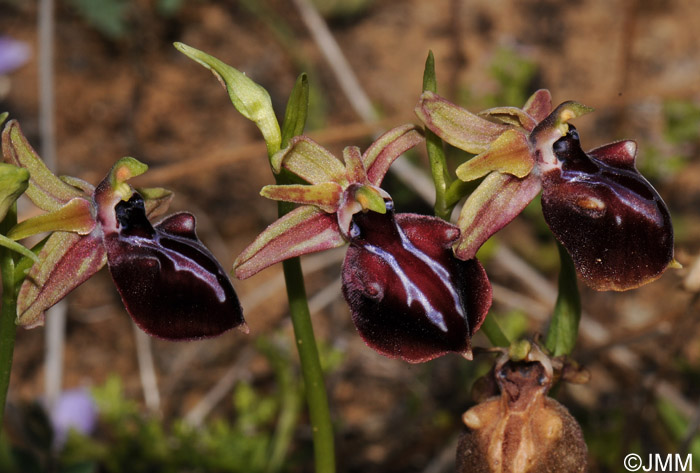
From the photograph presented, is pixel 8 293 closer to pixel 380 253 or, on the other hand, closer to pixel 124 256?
pixel 124 256

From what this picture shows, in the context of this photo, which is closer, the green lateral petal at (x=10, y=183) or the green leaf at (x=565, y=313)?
the green lateral petal at (x=10, y=183)

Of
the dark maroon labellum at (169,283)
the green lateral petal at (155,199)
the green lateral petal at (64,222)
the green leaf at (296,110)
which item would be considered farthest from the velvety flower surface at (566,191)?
the green lateral petal at (64,222)

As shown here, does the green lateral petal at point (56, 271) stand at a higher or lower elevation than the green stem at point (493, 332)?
higher

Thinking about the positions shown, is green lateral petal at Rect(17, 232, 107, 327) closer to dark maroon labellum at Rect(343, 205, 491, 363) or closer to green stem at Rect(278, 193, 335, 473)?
green stem at Rect(278, 193, 335, 473)

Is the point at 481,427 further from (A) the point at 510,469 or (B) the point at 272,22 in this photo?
(B) the point at 272,22

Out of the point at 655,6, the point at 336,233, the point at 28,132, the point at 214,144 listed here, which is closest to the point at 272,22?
the point at 214,144

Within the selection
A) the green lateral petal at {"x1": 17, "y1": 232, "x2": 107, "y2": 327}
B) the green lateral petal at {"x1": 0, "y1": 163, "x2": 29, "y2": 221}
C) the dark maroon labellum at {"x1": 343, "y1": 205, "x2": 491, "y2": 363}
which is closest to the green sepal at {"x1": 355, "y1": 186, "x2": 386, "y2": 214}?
the dark maroon labellum at {"x1": 343, "y1": 205, "x2": 491, "y2": 363}

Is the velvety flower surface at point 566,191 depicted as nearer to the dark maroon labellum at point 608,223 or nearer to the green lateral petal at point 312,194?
the dark maroon labellum at point 608,223
